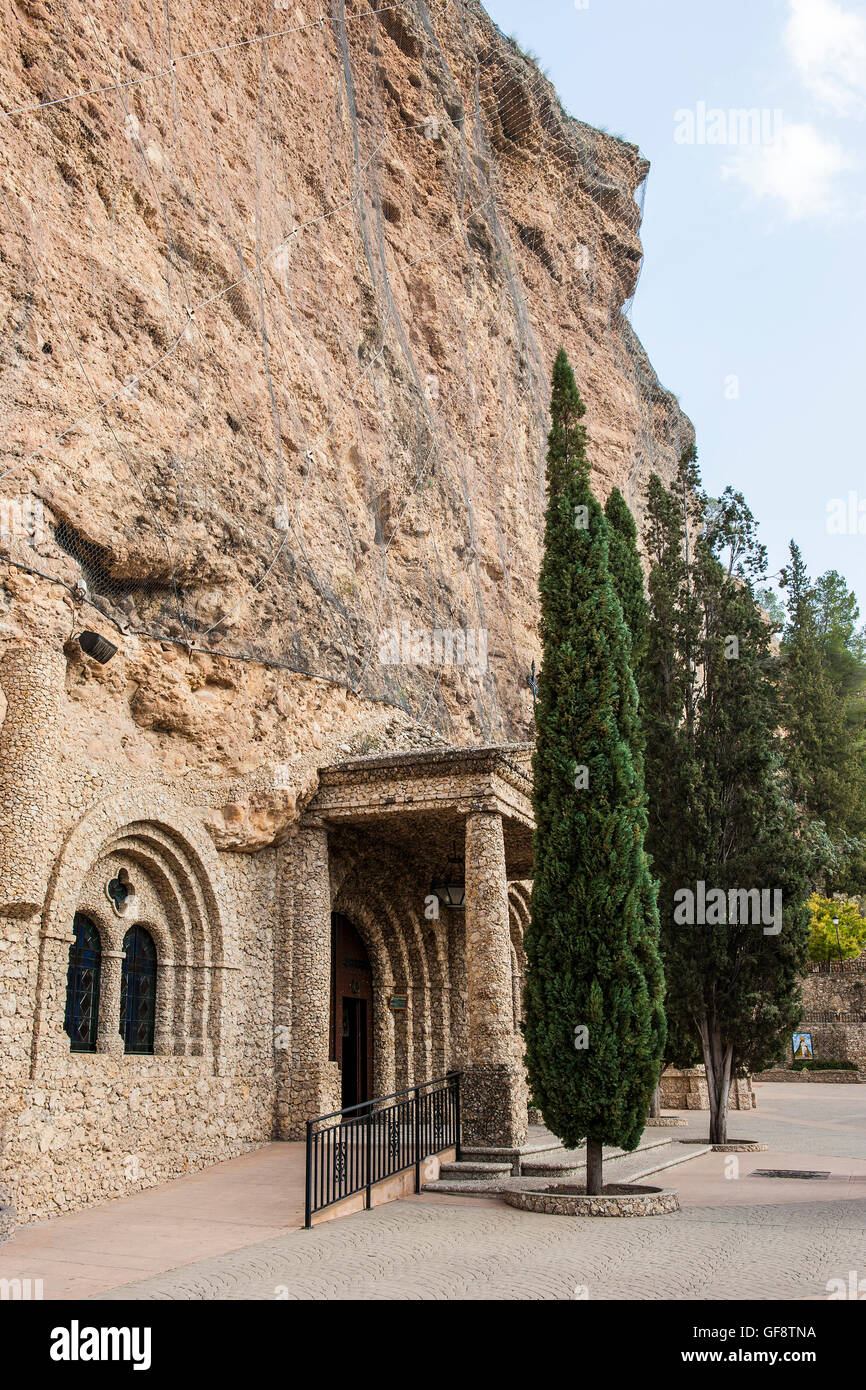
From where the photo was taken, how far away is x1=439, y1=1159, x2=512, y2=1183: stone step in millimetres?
11883

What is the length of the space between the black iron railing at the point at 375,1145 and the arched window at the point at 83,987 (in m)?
2.73

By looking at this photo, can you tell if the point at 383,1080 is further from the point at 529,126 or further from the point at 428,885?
the point at 529,126

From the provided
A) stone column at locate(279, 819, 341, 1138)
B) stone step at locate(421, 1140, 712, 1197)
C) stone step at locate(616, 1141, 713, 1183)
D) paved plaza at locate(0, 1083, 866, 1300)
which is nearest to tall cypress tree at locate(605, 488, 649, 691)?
stone column at locate(279, 819, 341, 1138)

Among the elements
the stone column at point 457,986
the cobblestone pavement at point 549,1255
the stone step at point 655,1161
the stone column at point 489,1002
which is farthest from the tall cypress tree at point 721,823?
the cobblestone pavement at point 549,1255

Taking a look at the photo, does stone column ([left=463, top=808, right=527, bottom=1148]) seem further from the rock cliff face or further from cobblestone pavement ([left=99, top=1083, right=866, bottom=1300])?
the rock cliff face

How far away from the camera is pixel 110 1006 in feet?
38.2

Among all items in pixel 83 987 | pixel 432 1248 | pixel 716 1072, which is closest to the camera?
pixel 432 1248

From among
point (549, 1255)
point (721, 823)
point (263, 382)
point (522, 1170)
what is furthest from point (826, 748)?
point (549, 1255)

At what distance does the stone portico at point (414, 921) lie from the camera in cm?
1316

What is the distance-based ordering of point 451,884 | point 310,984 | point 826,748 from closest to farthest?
1. point 310,984
2. point 451,884
3. point 826,748

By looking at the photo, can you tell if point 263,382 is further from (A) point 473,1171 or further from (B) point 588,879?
(A) point 473,1171

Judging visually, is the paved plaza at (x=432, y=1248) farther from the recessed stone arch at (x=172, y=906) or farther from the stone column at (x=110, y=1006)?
the recessed stone arch at (x=172, y=906)

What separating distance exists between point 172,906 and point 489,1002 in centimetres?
411

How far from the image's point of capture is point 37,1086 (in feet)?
32.6
